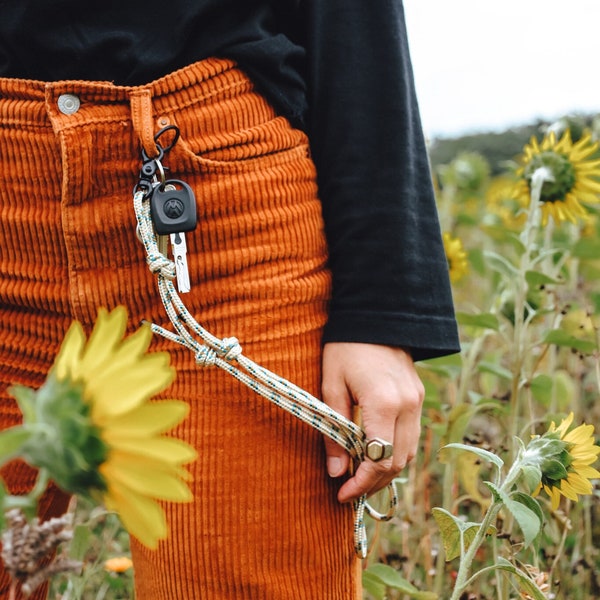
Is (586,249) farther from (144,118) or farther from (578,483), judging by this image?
(144,118)

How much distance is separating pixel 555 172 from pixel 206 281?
979 millimetres

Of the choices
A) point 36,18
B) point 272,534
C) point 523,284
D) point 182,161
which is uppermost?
point 36,18

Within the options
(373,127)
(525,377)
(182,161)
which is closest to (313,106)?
(373,127)

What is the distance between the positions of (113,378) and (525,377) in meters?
1.27

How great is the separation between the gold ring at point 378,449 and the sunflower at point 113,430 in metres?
0.49

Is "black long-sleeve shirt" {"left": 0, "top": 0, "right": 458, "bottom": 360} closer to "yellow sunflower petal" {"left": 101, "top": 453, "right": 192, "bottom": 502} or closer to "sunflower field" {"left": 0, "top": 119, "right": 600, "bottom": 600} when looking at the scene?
"sunflower field" {"left": 0, "top": 119, "right": 600, "bottom": 600}

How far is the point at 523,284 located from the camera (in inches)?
58.8

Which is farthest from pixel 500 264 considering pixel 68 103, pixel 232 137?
pixel 68 103

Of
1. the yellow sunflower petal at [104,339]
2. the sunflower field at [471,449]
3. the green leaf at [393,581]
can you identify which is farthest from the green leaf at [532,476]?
the yellow sunflower petal at [104,339]

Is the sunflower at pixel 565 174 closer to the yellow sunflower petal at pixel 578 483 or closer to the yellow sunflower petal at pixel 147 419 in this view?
the yellow sunflower petal at pixel 578 483

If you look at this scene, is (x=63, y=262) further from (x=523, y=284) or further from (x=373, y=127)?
(x=523, y=284)

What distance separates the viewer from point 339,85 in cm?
93

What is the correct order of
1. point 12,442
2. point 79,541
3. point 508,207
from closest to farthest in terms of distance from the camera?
point 12,442 → point 79,541 → point 508,207

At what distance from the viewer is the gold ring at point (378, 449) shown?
0.85 meters
